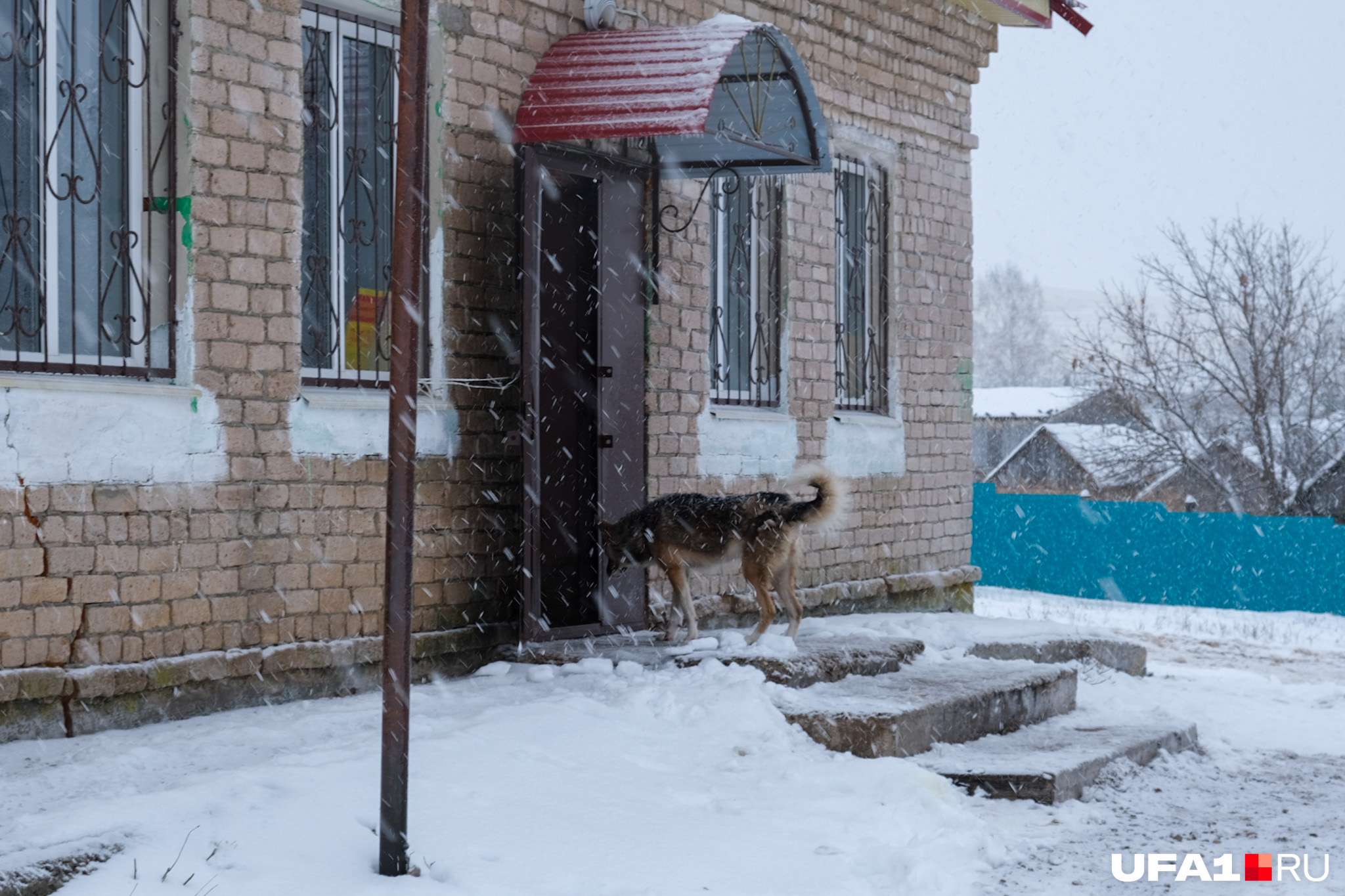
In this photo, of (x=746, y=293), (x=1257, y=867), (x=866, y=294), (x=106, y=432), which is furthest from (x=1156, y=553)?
(x=106, y=432)

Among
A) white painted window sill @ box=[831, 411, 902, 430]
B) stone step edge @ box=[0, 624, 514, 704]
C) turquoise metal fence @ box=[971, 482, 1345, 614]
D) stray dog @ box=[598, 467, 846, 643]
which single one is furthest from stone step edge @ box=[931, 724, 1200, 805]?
turquoise metal fence @ box=[971, 482, 1345, 614]

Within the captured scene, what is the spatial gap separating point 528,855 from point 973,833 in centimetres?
174

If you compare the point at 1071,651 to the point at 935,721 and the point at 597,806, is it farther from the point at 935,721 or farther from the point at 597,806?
the point at 597,806

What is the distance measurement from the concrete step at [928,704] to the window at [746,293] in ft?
7.97

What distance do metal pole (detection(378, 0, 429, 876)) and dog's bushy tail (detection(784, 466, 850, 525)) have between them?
3142 millimetres

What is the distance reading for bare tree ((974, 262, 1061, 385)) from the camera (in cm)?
9181

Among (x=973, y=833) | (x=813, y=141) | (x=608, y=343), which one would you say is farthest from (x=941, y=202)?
(x=973, y=833)

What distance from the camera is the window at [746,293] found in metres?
8.80

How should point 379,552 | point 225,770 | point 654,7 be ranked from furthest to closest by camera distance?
point 654,7
point 379,552
point 225,770

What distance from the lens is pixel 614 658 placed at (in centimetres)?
655

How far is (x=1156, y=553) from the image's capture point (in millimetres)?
18734

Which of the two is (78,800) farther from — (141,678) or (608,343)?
(608,343)

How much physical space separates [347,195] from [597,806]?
10.7ft

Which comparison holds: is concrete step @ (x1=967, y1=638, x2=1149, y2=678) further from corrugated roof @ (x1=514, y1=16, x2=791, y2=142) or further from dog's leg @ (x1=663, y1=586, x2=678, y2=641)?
corrugated roof @ (x1=514, y1=16, x2=791, y2=142)
